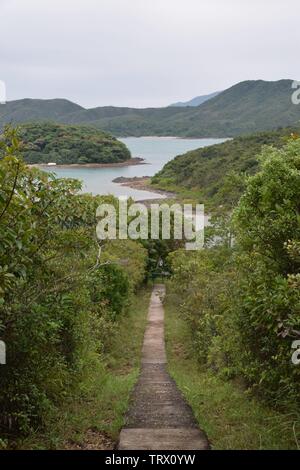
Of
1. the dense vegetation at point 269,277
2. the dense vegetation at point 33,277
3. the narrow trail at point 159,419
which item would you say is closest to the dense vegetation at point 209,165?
the narrow trail at point 159,419

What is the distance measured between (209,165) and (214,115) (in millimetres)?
108126

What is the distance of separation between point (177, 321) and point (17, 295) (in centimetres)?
1653

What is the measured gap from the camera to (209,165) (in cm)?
7594

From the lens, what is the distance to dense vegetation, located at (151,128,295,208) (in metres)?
66.8

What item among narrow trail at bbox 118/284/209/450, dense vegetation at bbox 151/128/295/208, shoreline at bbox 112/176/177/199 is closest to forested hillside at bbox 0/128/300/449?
narrow trail at bbox 118/284/209/450

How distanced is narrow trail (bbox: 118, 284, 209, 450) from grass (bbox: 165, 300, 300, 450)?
0.17 meters

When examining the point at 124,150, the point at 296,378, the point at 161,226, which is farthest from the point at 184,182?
the point at 296,378

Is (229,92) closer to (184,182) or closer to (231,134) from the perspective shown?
(231,134)

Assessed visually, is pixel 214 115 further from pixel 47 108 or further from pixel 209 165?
pixel 209 165

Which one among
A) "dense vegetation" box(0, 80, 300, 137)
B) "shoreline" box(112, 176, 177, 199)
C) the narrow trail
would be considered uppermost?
"dense vegetation" box(0, 80, 300, 137)

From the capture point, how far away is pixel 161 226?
31391 mm

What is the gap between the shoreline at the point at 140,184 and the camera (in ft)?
240
